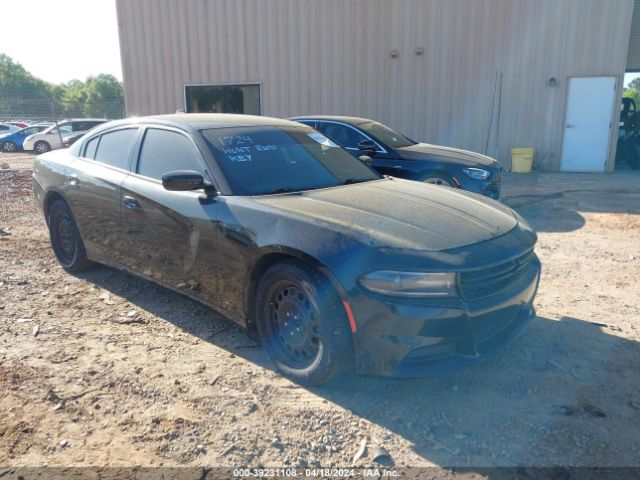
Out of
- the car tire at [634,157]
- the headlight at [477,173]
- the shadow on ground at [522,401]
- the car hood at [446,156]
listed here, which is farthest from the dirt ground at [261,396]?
the car tire at [634,157]

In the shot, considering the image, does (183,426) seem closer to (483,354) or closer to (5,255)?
(483,354)

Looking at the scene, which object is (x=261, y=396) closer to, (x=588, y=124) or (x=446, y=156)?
(x=446, y=156)

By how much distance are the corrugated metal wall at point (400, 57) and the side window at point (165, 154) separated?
11400mm

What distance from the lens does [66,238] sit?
525cm

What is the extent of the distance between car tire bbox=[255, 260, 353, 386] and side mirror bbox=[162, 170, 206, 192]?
804 millimetres

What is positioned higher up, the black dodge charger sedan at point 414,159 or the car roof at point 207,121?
the car roof at point 207,121

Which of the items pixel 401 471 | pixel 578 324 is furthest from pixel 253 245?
pixel 578 324

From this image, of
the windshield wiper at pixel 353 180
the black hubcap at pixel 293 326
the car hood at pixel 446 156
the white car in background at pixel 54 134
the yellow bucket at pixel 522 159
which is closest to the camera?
the black hubcap at pixel 293 326

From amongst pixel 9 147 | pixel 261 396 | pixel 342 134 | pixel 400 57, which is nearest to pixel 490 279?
pixel 261 396

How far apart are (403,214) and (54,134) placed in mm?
21369

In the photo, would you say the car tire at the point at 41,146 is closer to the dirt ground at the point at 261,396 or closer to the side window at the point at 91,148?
the side window at the point at 91,148

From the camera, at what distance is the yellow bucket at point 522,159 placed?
536 inches

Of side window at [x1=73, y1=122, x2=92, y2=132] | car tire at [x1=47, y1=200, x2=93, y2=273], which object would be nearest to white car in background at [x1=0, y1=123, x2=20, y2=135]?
side window at [x1=73, y1=122, x2=92, y2=132]

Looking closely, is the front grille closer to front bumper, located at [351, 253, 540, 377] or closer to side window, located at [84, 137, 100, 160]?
front bumper, located at [351, 253, 540, 377]
